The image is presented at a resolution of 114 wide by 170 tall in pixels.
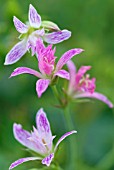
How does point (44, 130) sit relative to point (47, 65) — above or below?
below

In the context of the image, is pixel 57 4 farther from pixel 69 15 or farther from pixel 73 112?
pixel 73 112

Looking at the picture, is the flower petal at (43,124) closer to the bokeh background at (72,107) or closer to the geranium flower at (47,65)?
the geranium flower at (47,65)

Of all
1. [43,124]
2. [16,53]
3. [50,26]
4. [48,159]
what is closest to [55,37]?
[50,26]

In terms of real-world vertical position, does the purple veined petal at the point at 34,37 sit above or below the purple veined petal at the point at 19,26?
below

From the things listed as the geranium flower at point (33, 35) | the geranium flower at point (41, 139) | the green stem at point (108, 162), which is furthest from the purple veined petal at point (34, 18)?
the green stem at point (108, 162)

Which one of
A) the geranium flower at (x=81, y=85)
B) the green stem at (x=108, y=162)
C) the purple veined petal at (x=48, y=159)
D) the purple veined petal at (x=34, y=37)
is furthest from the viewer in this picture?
the green stem at (x=108, y=162)

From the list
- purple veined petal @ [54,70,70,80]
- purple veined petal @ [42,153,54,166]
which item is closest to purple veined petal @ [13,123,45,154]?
purple veined petal @ [42,153,54,166]

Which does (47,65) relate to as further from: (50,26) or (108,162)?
(108,162)

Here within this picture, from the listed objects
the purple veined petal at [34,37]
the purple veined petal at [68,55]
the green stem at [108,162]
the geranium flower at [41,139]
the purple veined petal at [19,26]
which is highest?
the purple veined petal at [19,26]
